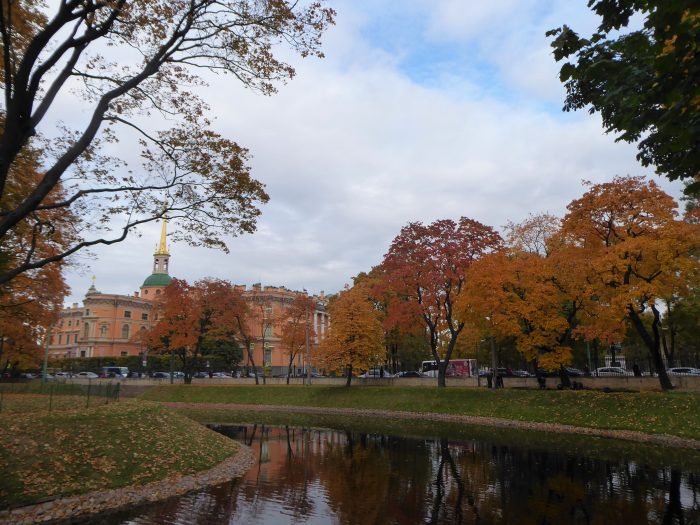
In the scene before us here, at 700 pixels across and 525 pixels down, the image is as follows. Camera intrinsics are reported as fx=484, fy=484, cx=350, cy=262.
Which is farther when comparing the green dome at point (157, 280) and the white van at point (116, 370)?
the green dome at point (157, 280)

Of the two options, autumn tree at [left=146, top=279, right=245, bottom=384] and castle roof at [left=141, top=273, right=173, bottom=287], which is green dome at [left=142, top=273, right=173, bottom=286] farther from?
autumn tree at [left=146, top=279, right=245, bottom=384]

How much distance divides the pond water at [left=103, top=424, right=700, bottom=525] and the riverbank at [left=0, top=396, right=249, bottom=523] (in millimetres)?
1257

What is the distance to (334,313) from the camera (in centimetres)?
4438

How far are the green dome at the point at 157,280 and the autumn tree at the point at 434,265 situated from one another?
7379 centimetres

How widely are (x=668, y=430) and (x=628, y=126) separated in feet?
72.7

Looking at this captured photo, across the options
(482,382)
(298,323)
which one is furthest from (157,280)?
(482,382)

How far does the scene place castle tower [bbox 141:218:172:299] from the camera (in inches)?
3954

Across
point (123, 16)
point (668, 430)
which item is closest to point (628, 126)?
point (123, 16)

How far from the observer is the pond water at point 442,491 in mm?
12195

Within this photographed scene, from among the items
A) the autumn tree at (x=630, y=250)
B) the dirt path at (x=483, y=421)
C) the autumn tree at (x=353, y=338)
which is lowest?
the dirt path at (x=483, y=421)

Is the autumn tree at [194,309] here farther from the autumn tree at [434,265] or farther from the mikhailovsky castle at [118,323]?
the mikhailovsky castle at [118,323]

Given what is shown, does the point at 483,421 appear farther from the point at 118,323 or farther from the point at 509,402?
the point at 118,323

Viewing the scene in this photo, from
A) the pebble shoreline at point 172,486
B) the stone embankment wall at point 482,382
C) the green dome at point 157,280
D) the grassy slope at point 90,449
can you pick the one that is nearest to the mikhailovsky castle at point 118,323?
the green dome at point 157,280

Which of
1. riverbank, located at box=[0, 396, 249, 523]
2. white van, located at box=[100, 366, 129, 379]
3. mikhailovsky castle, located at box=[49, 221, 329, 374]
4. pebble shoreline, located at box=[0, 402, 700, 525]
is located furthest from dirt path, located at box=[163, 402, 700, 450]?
mikhailovsky castle, located at box=[49, 221, 329, 374]
